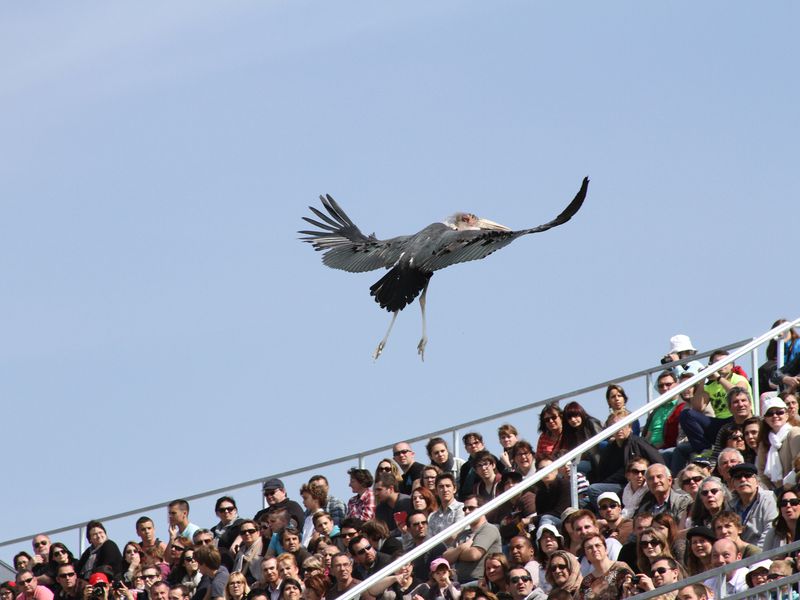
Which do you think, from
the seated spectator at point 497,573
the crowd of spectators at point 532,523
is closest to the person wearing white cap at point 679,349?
the crowd of spectators at point 532,523

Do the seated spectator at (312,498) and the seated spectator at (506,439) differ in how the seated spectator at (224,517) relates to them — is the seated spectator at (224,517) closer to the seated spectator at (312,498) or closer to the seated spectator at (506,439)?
the seated spectator at (312,498)

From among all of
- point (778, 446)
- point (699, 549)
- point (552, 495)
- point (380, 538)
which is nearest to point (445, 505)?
point (380, 538)

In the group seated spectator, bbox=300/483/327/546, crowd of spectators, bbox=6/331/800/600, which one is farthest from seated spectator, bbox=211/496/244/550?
seated spectator, bbox=300/483/327/546

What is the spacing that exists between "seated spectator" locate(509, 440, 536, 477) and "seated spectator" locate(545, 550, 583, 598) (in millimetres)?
2560

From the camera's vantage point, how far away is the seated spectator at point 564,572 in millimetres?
14781

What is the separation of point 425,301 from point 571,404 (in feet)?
6.59

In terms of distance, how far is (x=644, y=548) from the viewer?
1434 centimetres

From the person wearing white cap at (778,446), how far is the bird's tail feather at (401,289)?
3542 millimetres

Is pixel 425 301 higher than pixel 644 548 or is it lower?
higher

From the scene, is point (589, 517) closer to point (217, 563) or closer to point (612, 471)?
point (612, 471)

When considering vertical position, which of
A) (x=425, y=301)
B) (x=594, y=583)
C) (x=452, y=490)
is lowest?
(x=594, y=583)

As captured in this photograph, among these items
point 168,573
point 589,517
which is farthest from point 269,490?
point 589,517

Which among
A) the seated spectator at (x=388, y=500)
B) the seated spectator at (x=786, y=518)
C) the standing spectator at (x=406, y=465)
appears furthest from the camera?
the standing spectator at (x=406, y=465)

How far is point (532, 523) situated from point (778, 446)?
234 cm
